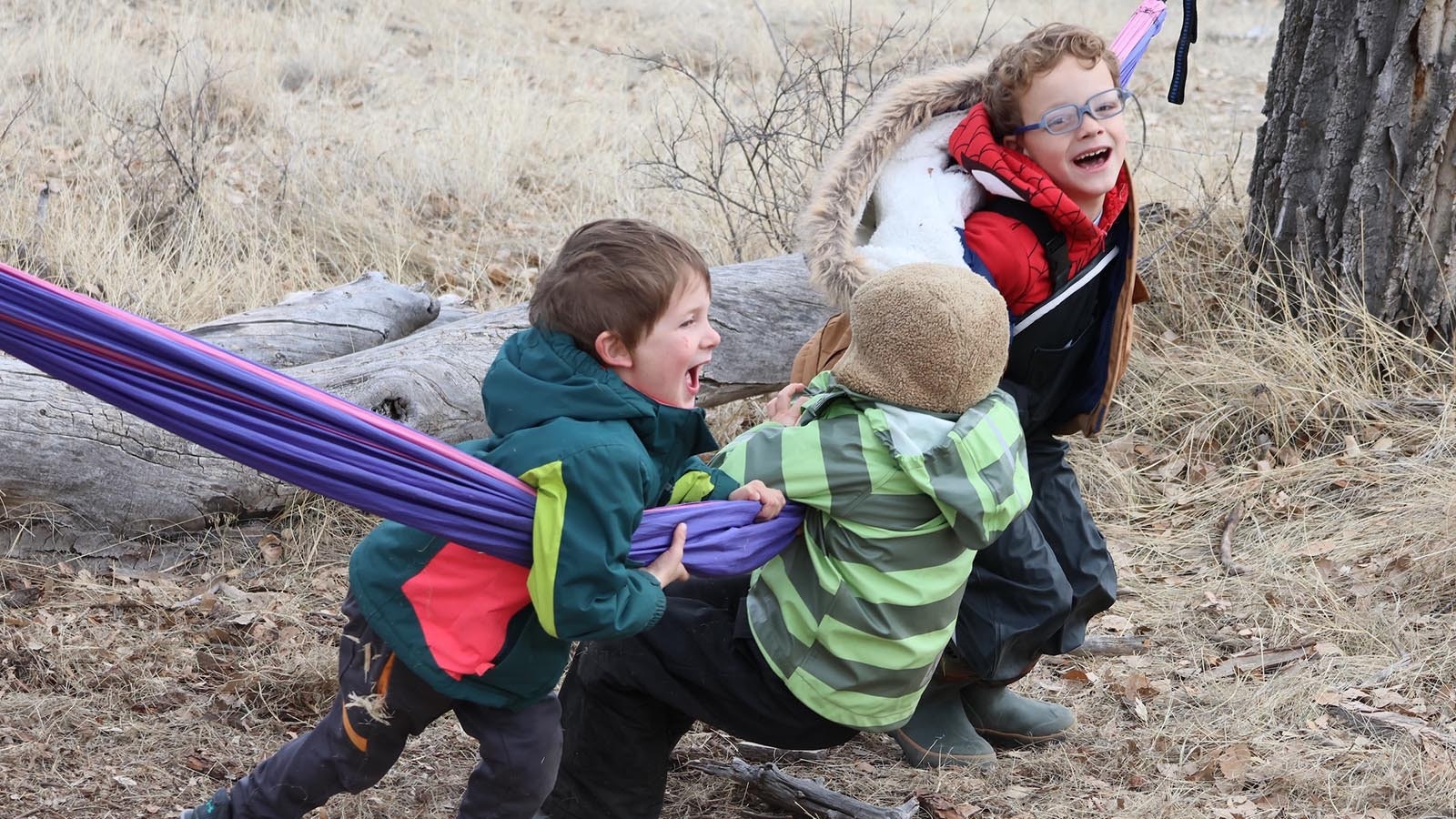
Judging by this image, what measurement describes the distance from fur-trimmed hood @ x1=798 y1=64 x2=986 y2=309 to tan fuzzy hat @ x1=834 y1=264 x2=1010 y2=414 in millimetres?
430

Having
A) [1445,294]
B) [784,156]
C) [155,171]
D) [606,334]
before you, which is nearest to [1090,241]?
[606,334]

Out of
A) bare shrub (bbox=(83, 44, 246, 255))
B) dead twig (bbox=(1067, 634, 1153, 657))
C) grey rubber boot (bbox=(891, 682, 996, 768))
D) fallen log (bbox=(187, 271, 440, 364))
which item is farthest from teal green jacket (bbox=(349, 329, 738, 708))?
bare shrub (bbox=(83, 44, 246, 255))

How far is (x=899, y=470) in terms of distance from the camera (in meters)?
2.22

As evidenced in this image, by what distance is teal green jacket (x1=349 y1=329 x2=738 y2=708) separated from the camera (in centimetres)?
195

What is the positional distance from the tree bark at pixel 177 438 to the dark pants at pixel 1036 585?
4.74 ft

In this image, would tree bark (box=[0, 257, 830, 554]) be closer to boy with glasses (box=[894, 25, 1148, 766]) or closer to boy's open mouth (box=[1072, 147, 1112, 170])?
boy with glasses (box=[894, 25, 1148, 766])

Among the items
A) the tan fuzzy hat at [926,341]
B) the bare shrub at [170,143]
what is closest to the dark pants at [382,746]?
the tan fuzzy hat at [926,341]

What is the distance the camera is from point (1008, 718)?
3131mm

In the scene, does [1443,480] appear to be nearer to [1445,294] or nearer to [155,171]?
[1445,294]

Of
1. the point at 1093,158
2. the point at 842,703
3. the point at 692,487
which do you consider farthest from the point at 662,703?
the point at 1093,158

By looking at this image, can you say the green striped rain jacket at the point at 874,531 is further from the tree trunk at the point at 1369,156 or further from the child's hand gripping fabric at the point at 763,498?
the tree trunk at the point at 1369,156

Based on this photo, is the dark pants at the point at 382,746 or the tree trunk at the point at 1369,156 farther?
the tree trunk at the point at 1369,156

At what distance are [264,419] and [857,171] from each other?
1379 millimetres

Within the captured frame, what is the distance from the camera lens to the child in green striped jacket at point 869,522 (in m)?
2.22
